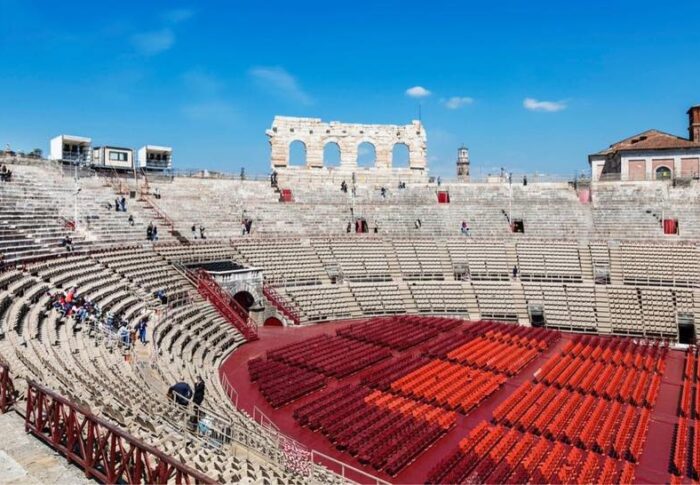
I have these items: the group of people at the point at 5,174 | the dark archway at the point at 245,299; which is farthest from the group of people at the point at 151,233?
the group of people at the point at 5,174

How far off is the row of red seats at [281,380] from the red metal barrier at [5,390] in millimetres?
8957

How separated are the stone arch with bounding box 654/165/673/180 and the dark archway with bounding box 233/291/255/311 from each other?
38253 mm

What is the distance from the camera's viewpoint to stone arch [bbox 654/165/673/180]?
1751 inches

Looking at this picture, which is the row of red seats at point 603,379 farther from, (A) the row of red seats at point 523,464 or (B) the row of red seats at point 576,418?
(A) the row of red seats at point 523,464

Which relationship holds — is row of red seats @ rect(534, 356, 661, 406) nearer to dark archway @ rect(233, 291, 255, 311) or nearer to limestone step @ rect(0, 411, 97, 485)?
dark archway @ rect(233, 291, 255, 311)

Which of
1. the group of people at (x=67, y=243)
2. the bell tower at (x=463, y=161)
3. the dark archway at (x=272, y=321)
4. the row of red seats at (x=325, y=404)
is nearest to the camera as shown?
the row of red seats at (x=325, y=404)

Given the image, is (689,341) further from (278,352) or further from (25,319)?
(25,319)

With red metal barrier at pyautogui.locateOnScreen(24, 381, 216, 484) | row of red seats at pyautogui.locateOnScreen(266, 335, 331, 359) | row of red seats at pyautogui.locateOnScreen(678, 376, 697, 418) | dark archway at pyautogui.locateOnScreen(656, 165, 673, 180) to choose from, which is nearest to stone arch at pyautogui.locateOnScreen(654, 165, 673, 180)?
dark archway at pyautogui.locateOnScreen(656, 165, 673, 180)

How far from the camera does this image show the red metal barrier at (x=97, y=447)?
6.93 metres

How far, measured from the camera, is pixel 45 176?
3434 centimetres

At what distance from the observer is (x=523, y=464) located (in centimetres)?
1333

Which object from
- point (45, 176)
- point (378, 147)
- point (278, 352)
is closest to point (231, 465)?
point (278, 352)

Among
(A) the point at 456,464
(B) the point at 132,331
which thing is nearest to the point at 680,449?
(A) the point at 456,464

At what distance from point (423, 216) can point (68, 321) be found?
102ft
